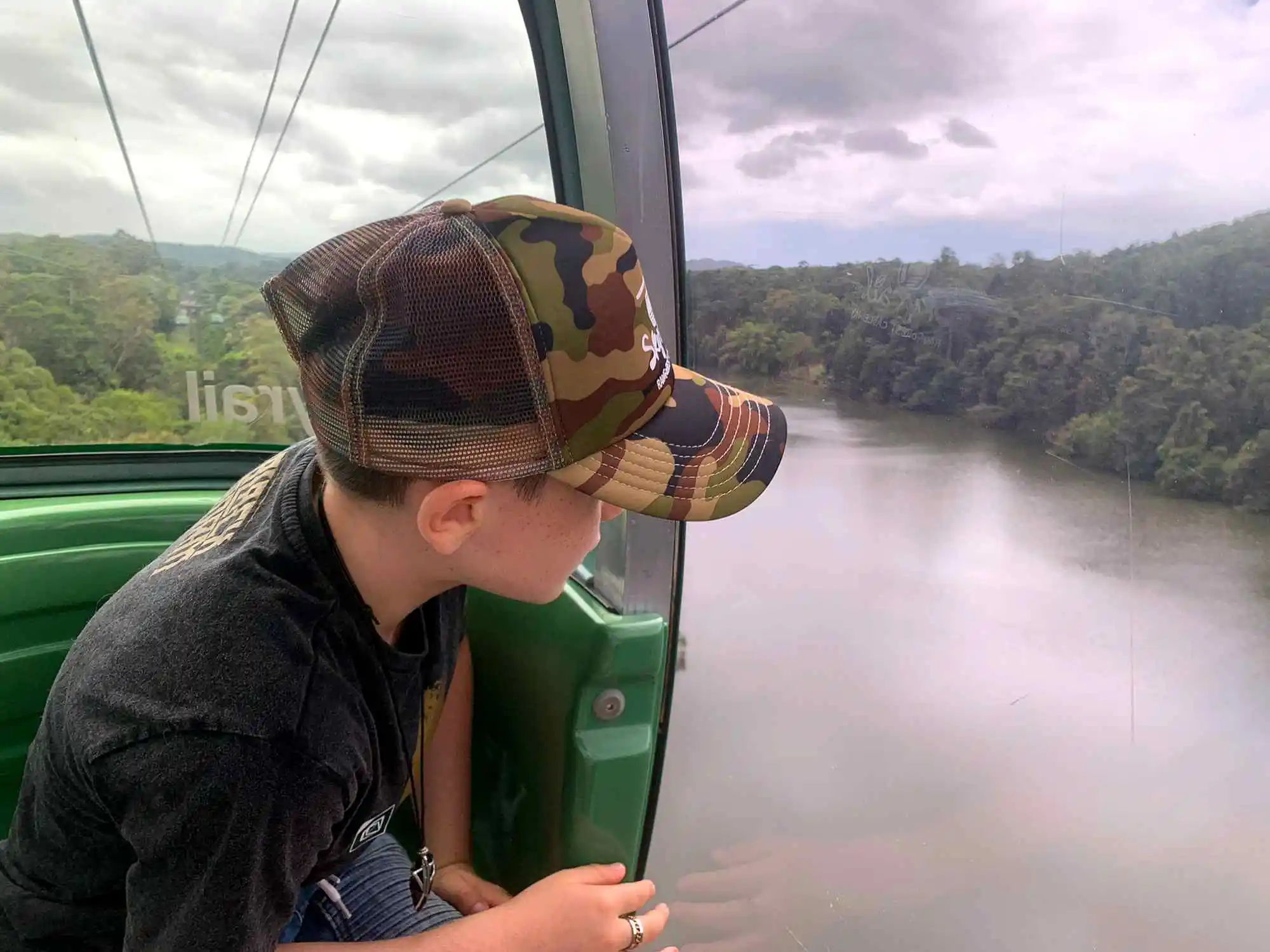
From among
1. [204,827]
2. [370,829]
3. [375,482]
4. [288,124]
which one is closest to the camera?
[204,827]

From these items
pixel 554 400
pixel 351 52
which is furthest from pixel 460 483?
pixel 351 52

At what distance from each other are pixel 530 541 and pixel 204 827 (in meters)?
0.35

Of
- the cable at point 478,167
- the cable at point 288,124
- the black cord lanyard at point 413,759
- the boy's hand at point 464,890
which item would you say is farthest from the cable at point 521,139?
the boy's hand at point 464,890

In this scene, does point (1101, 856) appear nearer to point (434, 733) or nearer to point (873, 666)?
point (873, 666)

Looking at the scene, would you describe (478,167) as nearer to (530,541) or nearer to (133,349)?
(133,349)

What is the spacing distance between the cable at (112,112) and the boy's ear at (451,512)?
0.92 metres

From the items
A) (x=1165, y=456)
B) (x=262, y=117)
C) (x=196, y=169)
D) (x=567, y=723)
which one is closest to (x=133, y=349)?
(x=196, y=169)

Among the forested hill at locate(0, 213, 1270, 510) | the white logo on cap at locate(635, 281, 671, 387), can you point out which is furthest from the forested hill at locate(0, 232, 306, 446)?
the white logo on cap at locate(635, 281, 671, 387)

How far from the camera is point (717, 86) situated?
3.99ft

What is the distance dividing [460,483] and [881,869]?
3.12 ft

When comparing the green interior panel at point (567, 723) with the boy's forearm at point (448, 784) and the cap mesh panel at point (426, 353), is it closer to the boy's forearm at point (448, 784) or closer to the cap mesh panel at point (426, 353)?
the boy's forearm at point (448, 784)

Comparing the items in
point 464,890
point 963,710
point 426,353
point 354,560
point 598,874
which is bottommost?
point 464,890

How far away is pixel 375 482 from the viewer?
82 centimetres

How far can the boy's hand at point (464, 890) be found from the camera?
122cm
